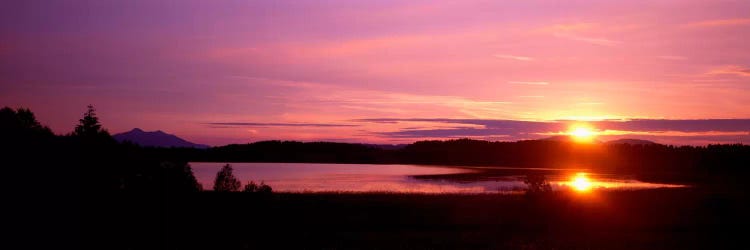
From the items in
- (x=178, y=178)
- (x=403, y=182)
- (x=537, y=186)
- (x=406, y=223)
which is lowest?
(x=406, y=223)

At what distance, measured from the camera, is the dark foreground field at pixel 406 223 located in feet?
82.7

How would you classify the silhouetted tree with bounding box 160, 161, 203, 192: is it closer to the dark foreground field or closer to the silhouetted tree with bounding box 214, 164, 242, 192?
the dark foreground field

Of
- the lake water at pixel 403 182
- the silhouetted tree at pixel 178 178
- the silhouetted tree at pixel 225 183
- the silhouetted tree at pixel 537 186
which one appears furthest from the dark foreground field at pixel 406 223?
the lake water at pixel 403 182

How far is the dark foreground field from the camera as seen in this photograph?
25203 mm

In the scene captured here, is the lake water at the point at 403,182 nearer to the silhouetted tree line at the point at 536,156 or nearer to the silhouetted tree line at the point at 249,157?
the silhouetted tree line at the point at 249,157

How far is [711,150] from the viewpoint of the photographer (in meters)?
147

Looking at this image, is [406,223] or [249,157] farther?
[249,157]

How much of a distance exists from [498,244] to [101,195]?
17663mm

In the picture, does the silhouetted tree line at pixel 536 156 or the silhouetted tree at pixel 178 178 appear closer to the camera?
the silhouetted tree at pixel 178 178

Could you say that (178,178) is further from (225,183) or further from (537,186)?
(537,186)

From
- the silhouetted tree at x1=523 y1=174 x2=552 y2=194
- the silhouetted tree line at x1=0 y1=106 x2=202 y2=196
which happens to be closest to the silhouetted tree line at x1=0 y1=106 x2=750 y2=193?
the silhouetted tree line at x1=0 y1=106 x2=202 y2=196

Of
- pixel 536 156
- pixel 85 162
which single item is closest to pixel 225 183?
pixel 85 162

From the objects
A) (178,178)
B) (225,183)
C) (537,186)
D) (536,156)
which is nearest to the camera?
(178,178)

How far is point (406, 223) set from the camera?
3300 centimetres
